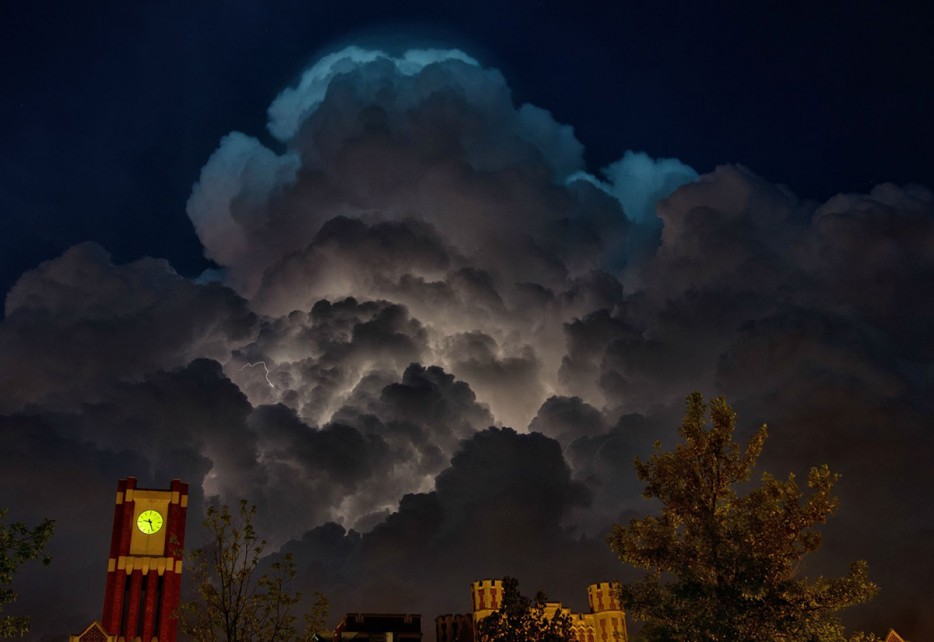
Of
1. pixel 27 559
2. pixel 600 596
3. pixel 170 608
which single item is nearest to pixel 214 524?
pixel 27 559

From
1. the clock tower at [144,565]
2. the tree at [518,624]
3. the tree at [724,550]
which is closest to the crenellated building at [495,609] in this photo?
the clock tower at [144,565]

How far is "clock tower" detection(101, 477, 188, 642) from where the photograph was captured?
84938 mm

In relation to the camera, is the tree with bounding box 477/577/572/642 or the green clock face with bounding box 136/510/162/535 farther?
the green clock face with bounding box 136/510/162/535

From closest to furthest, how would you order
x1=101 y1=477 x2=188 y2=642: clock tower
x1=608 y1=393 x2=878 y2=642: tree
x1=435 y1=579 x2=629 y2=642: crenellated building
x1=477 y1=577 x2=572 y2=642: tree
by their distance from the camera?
x1=608 y1=393 x2=878 y2=642: tree
x1=477 y1=577 x2=572 y2=642: tree
x1=101 y1=477 x2=188 y2=642: clock tower
x1=435 y1=579 x2=629 y2=642: crenellated building

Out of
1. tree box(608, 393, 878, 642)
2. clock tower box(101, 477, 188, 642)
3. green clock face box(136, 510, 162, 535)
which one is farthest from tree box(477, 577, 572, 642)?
green clock face box(136, 510, 162, 535)

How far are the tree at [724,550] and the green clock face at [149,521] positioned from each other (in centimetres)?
7317

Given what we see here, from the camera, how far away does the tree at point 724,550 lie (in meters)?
28.0

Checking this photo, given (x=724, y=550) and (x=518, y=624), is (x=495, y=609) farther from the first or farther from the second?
(x=724, y=550)

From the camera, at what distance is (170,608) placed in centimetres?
8638

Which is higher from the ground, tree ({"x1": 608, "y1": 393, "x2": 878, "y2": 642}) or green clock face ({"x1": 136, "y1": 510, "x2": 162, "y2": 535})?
green clock face ({"x1": 136, "y1": 510, "x2": 162, "y2": 535})

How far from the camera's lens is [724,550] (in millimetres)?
28109

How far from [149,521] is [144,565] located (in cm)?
494

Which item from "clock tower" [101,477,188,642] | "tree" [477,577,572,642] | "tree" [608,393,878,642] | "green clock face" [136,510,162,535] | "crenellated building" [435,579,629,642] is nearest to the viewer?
"tree" [608,393,878,642]

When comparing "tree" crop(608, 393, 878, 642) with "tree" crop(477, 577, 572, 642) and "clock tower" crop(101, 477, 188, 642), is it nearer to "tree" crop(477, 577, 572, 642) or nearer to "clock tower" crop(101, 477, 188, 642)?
"tree" crop(477, 577, 572, 642)
